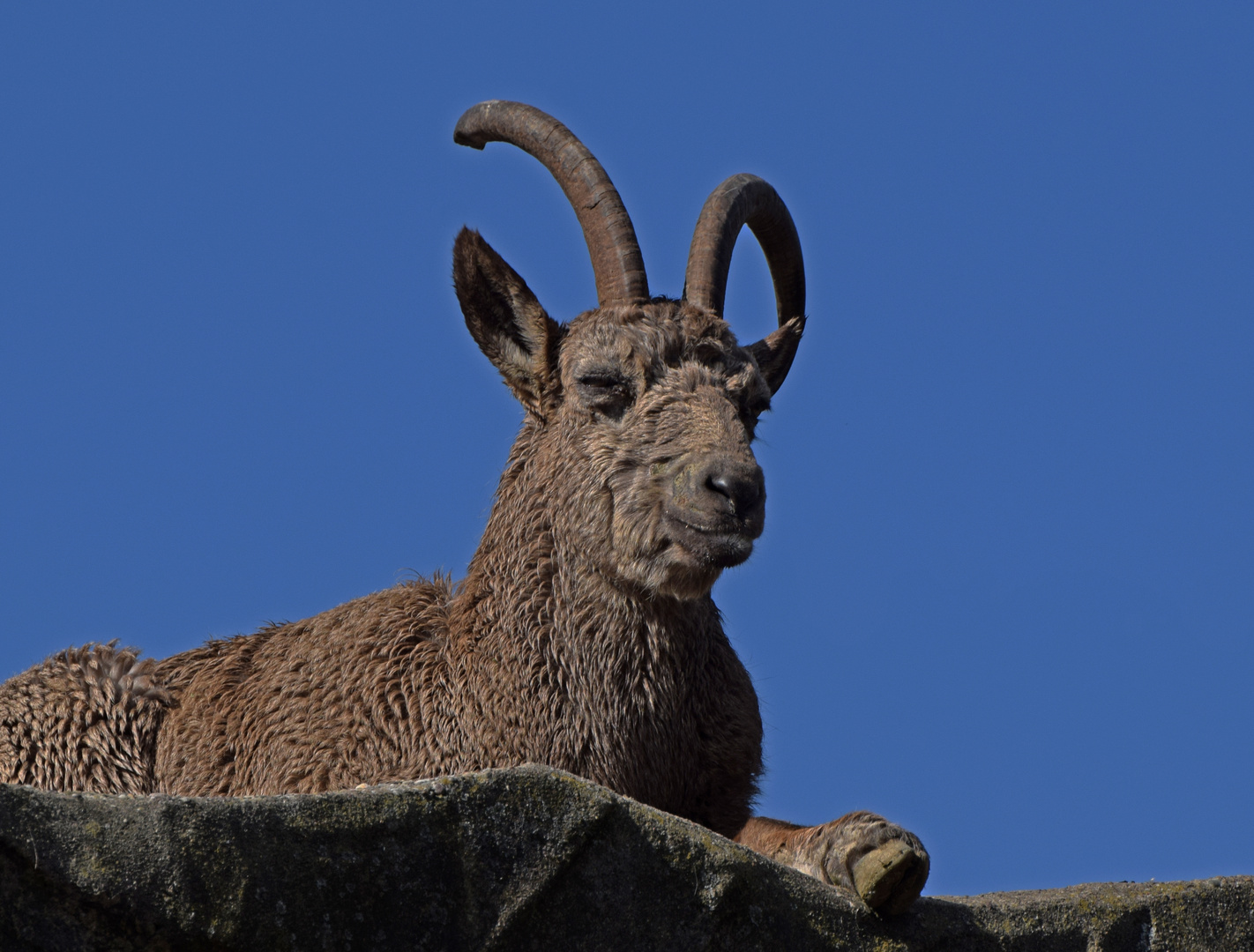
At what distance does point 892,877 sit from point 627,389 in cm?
302

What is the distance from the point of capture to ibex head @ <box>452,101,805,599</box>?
6.85 m

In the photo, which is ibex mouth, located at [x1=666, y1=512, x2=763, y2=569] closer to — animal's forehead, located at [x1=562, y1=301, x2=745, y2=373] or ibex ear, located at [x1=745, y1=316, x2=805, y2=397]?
animal's forehead, located at [x1=562, y1=301, x2=745, y2=373]

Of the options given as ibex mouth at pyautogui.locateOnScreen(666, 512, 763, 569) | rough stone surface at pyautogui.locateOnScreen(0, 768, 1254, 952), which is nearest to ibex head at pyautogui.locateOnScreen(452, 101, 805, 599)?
ibex mouth at pyautogui.locateOnScreen(666, 512, 763, 569)

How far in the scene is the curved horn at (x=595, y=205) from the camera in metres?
7.82

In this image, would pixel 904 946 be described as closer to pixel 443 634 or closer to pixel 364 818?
pixel 364 818

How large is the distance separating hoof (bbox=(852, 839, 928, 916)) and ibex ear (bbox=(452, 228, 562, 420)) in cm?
330

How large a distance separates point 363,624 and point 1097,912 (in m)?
3.70

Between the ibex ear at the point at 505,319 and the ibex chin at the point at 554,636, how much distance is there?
0.04 feet

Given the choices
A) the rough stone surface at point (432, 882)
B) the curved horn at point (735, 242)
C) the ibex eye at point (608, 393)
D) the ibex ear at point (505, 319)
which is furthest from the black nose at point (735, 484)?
the rough stone surface at point (432, 882)

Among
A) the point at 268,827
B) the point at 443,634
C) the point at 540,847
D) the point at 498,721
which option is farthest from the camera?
the point at 443,634

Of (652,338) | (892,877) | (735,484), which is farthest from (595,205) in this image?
(892,877)

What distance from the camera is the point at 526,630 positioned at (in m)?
7.27

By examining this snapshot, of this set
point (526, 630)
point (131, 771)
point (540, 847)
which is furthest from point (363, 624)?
point (540, 847)

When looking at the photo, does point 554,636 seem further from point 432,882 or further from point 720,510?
point 432,882
